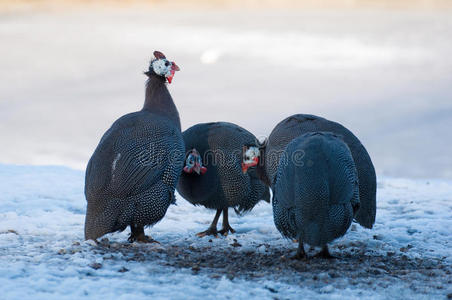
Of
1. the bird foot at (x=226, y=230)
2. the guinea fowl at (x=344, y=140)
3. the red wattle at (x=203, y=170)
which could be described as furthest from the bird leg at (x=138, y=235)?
the guinea fowl at (x=344, y=140)

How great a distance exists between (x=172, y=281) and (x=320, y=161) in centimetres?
159

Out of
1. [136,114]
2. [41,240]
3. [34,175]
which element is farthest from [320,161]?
[34,175]

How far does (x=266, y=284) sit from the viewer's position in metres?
4.55

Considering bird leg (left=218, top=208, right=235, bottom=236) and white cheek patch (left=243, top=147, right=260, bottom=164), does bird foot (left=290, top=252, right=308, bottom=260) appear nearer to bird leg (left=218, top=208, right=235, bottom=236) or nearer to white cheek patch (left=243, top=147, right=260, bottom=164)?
white cheek patch (left=243, top=147, right=260, bottom=164)

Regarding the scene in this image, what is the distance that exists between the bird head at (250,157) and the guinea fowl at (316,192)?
1.15 metres

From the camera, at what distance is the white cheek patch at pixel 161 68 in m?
6.48

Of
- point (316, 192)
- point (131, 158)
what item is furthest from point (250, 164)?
point (316, 192)

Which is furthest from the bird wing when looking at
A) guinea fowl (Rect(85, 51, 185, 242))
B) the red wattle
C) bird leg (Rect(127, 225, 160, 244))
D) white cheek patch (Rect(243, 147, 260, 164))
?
white cheek patch (Rect(243, 147, 260, 164))

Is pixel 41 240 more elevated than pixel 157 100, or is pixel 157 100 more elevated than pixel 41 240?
pixel 157 100

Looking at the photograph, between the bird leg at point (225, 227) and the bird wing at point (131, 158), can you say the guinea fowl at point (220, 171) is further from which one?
the bird wing at point (131, 158)

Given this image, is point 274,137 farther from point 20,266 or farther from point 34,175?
point 34,175

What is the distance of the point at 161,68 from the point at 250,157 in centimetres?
136

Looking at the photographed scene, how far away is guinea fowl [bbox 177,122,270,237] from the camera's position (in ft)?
21.4

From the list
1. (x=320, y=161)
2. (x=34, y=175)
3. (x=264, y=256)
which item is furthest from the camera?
(x=34, y=175)
